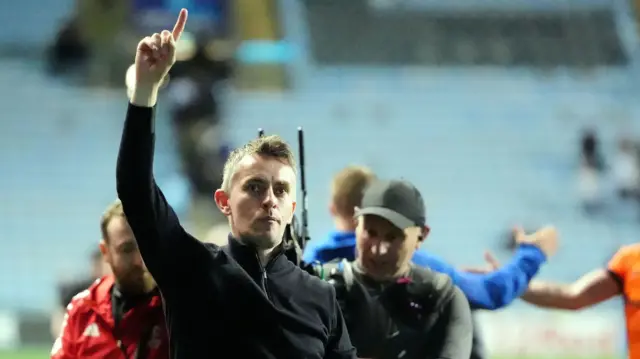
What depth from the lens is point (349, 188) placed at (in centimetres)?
610

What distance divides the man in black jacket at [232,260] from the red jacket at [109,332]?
83 cm

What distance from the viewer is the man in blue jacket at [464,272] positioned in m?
5.18

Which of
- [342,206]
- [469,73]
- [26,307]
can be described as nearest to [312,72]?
[469,73]

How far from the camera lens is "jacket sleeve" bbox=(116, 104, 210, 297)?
10.8 feet

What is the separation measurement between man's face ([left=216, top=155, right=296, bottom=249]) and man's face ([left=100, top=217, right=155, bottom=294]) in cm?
94

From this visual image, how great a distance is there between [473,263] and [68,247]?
625cm

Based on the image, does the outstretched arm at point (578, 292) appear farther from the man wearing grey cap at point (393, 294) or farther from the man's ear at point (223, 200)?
the man's ear at point (223, 200)

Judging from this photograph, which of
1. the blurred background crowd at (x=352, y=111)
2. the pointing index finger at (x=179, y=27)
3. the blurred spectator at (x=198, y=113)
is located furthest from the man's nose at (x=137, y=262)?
the blurred spectator at (x=198, y=113)

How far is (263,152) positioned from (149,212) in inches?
18.3

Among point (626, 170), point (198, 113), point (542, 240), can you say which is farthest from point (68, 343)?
point (626, 170)

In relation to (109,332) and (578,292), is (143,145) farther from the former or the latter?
(578,292)

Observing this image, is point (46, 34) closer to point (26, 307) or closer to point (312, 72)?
point (312, 72)

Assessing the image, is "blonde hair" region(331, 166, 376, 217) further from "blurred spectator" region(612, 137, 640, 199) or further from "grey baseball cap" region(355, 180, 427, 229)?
"blurred spectator" region(612, 137, 640, 199)

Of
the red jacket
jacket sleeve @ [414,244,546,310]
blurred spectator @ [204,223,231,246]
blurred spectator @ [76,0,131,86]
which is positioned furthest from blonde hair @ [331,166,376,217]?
blurred spectator @ [76,0,131,86]
